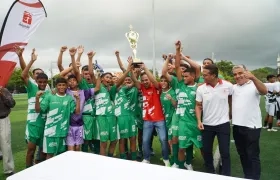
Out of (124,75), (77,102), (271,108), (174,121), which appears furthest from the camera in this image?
(271,108)

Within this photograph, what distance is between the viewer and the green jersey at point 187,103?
14.3 feet

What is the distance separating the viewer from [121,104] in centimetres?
515

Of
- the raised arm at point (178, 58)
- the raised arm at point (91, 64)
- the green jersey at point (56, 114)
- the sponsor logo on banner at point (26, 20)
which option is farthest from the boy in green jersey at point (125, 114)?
the sponsor logo on banner at point (26, 20)

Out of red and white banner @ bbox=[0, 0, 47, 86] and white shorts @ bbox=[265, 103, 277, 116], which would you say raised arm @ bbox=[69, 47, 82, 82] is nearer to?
red and white banner @ bbox=[0, 0, 47, 86]

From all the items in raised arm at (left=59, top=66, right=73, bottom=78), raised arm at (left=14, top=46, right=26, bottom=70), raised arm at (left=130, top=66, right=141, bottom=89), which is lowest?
raised arm at (left=130, top=66, right=141, bottom=89)

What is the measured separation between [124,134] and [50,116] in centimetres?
144

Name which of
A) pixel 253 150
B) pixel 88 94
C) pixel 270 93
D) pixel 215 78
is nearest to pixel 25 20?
pixel 88 94

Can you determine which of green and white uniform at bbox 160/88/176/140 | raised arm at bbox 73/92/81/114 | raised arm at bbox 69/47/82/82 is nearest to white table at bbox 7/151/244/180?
raised arm at bbox 73/92/81/114

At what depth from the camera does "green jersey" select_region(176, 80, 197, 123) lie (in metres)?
4.36

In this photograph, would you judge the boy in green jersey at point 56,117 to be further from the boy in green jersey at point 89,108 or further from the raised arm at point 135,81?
the raised arm at point 135,81

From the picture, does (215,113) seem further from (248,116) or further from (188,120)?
(188,120)

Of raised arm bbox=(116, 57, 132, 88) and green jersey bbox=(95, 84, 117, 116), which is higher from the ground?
raised arm bbox=(116, 57, 132, 88)

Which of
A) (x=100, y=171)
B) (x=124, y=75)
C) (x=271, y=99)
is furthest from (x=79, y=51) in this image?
(x=271, y=99)

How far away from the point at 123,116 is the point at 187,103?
1.37m
